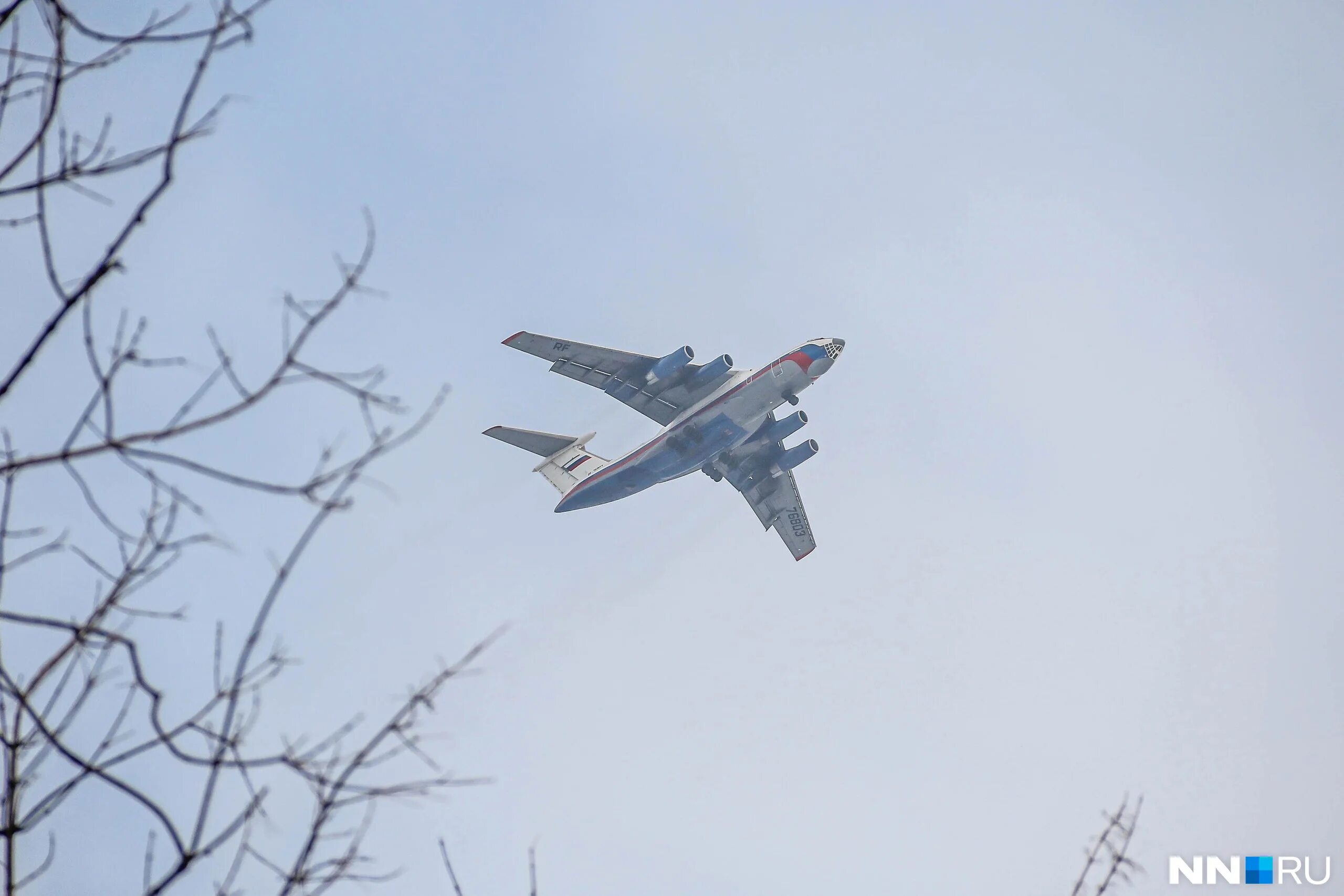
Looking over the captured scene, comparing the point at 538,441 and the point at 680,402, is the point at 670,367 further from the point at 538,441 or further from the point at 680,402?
the point at 538,441

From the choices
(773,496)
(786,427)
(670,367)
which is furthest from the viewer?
(773,496)

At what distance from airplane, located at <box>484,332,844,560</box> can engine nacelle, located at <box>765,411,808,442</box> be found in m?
A: 0.02

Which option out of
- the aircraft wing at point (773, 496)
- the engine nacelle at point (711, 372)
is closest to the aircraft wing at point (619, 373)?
the engine nacelle at point (711, 372)

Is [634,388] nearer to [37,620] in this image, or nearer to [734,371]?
[734,371]

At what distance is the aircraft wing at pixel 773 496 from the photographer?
37.0m

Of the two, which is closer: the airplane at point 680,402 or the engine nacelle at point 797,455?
the airplane at point 680,402

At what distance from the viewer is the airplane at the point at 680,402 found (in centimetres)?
3209

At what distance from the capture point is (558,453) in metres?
37.4

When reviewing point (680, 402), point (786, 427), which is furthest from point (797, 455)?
point (680, 402)

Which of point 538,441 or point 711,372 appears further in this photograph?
point 538,441

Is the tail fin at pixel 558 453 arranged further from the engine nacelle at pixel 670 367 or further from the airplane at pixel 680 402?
the engine nacelle at pixel 670 367

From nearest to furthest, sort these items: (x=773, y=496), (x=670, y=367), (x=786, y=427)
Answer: (x=670, y=367) < (x=786, y=427) < (x=773, y=496)

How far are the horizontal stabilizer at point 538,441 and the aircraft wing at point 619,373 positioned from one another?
3.65 m

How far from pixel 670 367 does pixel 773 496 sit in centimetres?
802
